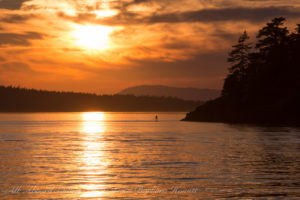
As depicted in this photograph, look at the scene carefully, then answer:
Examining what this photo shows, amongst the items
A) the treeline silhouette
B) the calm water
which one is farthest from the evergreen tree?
the calm water

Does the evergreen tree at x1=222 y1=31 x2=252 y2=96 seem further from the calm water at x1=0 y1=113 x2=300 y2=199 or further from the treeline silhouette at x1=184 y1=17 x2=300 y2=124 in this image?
the calm water at x1=0 y1=113 x2=300 y2=199

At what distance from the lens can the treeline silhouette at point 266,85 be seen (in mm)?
113625

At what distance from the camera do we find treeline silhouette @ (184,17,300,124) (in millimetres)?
113625

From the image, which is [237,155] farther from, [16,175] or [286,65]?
[286,65]

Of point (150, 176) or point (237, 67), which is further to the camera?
point (237, 67)

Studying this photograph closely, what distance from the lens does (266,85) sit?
408 ft

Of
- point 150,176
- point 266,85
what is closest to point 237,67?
point 266,85

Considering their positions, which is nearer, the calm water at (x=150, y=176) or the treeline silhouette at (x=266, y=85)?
the calm water at (x=150, y=176)

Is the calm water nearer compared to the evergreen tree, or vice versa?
the calm water

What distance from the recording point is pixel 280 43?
128 m

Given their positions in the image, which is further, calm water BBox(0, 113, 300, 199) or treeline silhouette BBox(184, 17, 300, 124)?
treeline silhouette BBox(184, 17, 300, 124)

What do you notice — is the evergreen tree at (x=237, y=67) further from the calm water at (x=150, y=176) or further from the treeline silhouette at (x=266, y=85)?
the calm water at (x=150, y=176)

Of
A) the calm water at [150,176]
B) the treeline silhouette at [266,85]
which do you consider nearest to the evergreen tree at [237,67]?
the treeline silhouette at [266,85]

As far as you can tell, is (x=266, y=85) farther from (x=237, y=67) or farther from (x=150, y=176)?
(x=150, y=176)
